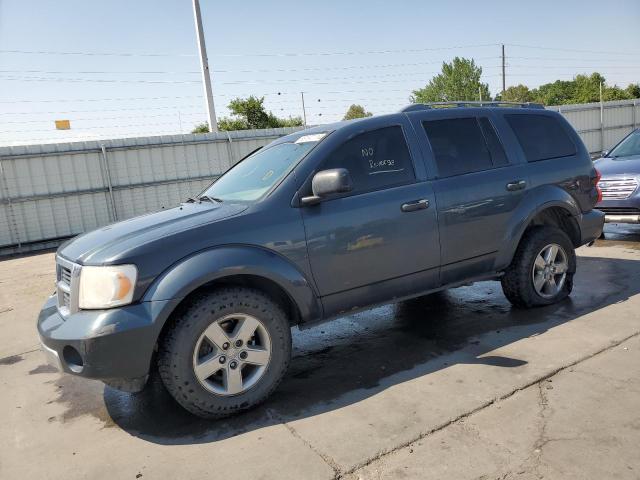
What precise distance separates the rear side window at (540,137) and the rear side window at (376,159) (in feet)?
4.48

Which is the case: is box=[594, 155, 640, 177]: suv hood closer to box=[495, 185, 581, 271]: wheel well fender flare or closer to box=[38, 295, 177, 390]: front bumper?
box=[495, 185, 581, 271]: wheel well fender flare

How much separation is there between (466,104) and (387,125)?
1.07 meters

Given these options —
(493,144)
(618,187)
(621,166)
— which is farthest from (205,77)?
(493,144)

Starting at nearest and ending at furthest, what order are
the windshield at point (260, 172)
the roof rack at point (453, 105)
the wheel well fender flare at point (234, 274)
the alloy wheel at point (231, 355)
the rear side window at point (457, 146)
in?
the wheel well fender flare at point (234, 274), the alloy wheel at point (231, 355), the windshield at point (260, 172), the rear side window at point (457, 146), the roof rack at point (453, 105)

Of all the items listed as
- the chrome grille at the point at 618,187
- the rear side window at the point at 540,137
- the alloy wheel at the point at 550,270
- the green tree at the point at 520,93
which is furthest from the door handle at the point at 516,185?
the green tree at the point at 520,93

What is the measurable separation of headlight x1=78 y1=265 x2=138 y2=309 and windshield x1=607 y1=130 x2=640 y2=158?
27.2ft

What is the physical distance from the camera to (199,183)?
1489 centimetres

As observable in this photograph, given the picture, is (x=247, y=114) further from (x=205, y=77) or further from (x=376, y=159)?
(x=376, y=159)

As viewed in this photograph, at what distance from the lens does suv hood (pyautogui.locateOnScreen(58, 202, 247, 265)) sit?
10.1 feet

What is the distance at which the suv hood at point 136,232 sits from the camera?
3.08 m

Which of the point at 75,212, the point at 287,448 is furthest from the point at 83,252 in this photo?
the point at 75,212

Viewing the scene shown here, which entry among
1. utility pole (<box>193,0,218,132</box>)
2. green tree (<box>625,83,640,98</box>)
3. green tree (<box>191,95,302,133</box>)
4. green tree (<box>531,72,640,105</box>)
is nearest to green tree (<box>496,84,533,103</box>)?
green tree (<box>531,72,640,105</box>)

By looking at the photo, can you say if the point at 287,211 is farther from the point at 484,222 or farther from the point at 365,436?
the point at 484,222

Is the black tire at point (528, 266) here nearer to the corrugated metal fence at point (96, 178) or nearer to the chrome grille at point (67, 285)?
the chrome grille at point (67, 285)
